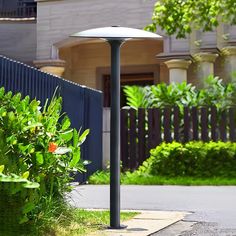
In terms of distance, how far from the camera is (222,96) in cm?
1497

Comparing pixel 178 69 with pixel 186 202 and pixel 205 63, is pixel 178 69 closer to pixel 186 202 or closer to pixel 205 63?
pixel 205 63

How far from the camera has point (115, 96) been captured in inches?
267

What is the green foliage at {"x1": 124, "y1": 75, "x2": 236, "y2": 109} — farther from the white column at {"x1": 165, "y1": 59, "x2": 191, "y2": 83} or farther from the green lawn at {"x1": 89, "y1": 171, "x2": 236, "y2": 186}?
the white column at {"x1": 165, "y1": 59, "x2": 191, "y2": 83}

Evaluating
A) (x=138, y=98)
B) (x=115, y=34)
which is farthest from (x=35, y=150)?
(x=138, y=98)

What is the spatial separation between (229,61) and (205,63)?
2.59 feet

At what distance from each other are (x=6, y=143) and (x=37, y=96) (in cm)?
514

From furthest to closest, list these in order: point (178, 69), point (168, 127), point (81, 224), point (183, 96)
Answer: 1. point (178, 69)
2. point (183, 96)
3. point (168, 127)
4. point (81, 224)

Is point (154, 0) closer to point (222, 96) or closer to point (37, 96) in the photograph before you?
point (222, 96)

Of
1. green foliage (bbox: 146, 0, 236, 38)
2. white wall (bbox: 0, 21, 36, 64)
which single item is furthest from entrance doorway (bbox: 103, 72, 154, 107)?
green foliage (bbox: 146, 0, 236, 38)

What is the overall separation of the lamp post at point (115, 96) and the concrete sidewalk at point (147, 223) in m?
0.22

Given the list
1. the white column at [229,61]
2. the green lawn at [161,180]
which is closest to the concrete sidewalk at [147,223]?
the green lawn at [161,180]

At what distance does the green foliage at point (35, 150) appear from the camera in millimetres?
5102

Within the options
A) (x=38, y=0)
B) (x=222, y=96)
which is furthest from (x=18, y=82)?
(x=38, y=0)

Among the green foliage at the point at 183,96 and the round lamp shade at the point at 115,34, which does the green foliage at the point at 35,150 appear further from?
the green foliage at the point at 183,96
